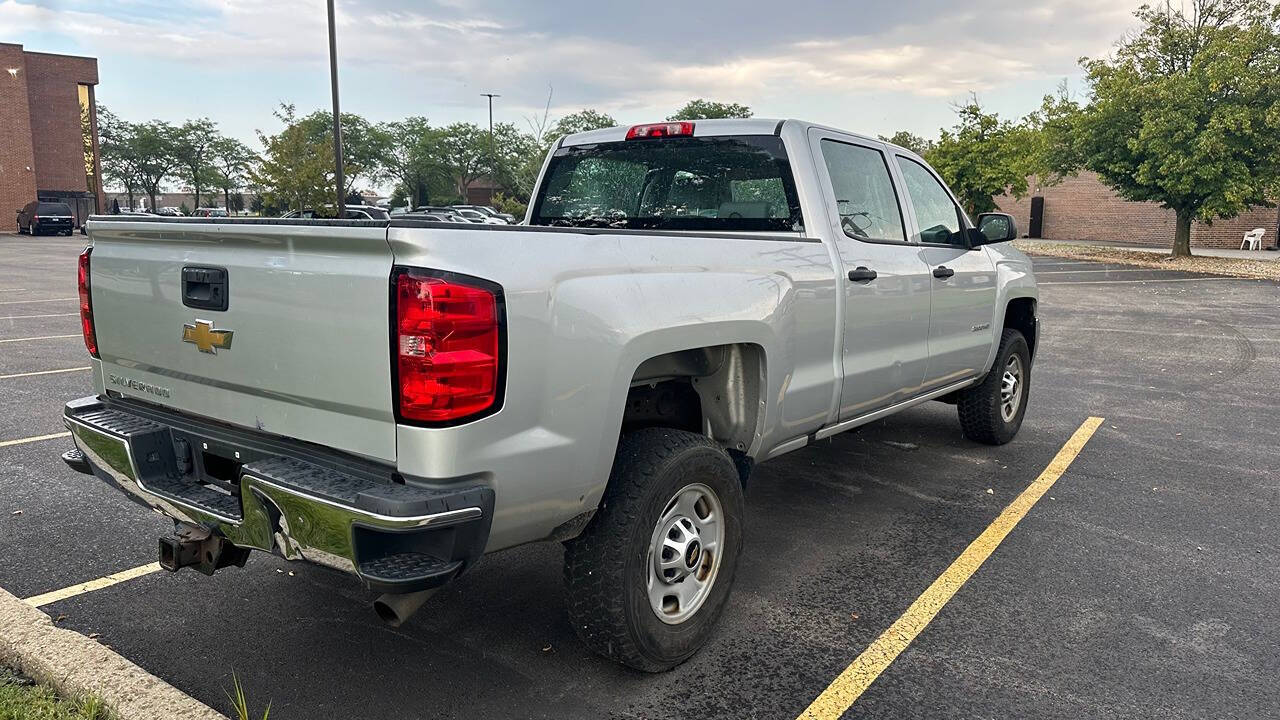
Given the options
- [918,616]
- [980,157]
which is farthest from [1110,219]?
→ [918,616]

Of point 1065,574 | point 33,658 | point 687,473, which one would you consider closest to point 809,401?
point 687,473

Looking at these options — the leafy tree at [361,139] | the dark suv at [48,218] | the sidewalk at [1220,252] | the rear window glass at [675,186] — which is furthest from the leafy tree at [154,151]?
the rear window glass at [675,186]

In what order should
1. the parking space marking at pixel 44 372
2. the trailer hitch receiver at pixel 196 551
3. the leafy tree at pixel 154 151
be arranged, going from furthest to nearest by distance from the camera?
the leafy tree at pixel 154 151
the parking space marking at pixel 44 372
the trailer hitch receiver at pixel 196 551

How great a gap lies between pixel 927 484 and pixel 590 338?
3429mm

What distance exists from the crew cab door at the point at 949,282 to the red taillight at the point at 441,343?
3.15 m

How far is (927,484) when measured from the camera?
18.0ft

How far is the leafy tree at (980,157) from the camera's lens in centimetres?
3750

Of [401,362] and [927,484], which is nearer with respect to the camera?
[401,362]

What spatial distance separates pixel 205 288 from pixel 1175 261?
30.2 metres

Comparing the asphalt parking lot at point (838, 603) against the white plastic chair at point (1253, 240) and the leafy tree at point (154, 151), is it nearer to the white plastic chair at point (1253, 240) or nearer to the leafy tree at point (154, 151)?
the white plastic chair at point (1253, 240)

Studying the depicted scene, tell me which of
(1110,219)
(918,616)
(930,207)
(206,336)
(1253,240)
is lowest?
(918,616)

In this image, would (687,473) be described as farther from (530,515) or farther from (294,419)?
(294,419)

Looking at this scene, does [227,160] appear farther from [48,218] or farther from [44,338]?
[44,338]

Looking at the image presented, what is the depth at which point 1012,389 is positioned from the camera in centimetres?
642
